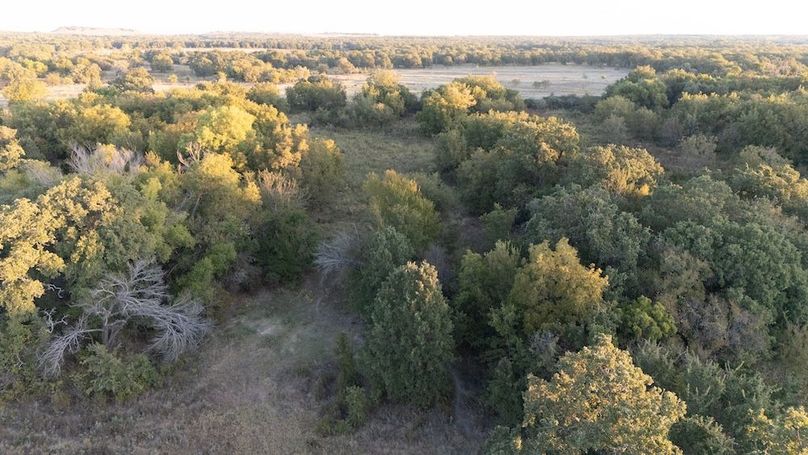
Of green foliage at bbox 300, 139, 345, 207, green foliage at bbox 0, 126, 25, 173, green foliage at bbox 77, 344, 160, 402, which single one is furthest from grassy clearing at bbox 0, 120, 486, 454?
green foliage at bbox 0, 126, 25, 173

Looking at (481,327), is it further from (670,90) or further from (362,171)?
(670,90)

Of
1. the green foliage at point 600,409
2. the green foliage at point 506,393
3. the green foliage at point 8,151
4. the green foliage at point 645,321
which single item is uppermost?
the green foliage at point 8,151

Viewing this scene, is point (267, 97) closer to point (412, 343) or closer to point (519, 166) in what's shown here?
point (519, 166)

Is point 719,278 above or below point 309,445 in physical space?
above

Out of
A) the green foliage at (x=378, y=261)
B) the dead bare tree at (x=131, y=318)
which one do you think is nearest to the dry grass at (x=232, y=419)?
the dead bare tree at (x=131, y=318)

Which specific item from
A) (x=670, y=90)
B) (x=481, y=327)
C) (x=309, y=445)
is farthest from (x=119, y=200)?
(x=670, y=90)

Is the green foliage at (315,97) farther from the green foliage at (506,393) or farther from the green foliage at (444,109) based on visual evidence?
the green foliage at (506,393)

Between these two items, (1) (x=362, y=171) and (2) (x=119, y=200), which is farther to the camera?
(1) (x=362, y=171)

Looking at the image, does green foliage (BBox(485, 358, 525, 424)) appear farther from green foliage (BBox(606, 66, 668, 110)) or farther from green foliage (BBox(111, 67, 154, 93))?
green foliage (BBox(111, 67, 154, 93))
